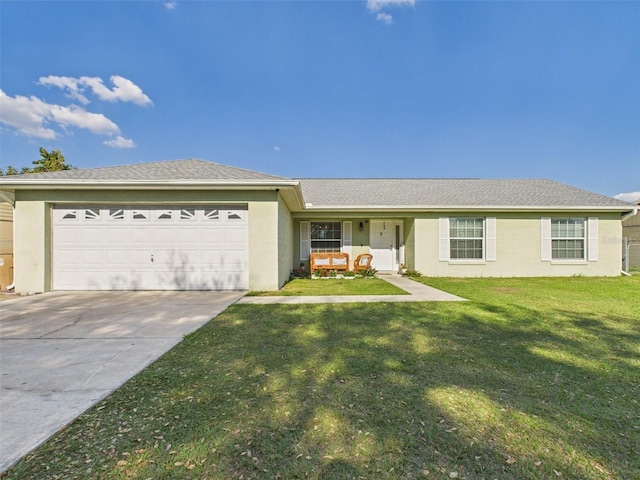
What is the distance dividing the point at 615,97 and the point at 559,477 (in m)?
20.2

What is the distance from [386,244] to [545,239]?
6.15 meters

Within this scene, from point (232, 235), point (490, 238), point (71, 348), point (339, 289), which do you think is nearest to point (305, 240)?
point (339, 289)

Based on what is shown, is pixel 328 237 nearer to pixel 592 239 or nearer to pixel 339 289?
pixel 339 289

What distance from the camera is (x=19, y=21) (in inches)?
350

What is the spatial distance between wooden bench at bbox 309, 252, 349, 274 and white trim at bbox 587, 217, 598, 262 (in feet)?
31.7

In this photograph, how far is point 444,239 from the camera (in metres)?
11.4

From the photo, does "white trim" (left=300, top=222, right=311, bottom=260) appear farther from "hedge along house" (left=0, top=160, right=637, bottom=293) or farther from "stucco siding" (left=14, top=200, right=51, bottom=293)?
"stucco siding" (left=14, top=200, right=51, bottom=293)

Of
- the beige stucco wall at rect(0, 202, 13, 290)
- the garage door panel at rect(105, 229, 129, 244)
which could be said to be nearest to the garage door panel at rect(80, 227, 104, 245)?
the garage door panel at rect(105, 229, 129, 244)

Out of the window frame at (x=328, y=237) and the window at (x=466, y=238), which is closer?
the window at (x=466, y=238)

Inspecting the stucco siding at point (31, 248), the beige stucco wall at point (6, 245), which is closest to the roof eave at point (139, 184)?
the stucco siding at point (31, 248)

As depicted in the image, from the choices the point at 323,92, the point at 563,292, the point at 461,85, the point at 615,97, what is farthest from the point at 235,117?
the point at 615,97

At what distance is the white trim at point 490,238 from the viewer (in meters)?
11.4

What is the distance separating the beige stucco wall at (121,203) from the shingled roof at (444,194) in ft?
10.9

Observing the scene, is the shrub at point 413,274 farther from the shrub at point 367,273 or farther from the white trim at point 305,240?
the white trim at point 305,240
